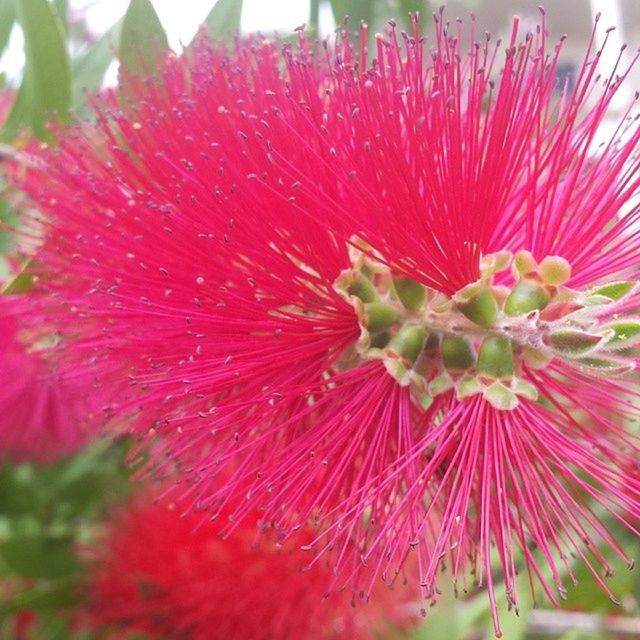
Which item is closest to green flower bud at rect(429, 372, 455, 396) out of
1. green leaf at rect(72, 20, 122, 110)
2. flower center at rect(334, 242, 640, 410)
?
flower center at rect(334, 242, 640, 410)

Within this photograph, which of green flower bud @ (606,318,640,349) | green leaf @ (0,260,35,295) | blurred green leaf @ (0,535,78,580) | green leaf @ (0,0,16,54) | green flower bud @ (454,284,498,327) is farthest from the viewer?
blurred green leaf @ (0,535,78,580)

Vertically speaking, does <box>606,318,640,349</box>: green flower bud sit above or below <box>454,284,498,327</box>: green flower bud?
above

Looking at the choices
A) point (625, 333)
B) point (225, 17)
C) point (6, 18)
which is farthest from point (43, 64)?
point (625, 333)

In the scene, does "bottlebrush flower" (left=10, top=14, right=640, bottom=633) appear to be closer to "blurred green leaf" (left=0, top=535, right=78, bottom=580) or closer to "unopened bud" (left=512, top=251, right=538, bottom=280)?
"unopened bud" (left=512, top=251, right=538, bottom=280)

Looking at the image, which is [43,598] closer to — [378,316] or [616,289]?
[378,316]

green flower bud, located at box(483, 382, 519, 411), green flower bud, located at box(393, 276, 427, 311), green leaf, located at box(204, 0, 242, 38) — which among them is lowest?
green flower bud, located at box(483, 382, 519, 411)

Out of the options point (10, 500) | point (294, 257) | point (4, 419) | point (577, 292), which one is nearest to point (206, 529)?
point (4, 419)

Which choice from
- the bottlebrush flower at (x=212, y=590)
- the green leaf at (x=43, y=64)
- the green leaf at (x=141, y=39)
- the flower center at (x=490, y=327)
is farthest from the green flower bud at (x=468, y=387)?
the green leaf at (x=43, y=64)
